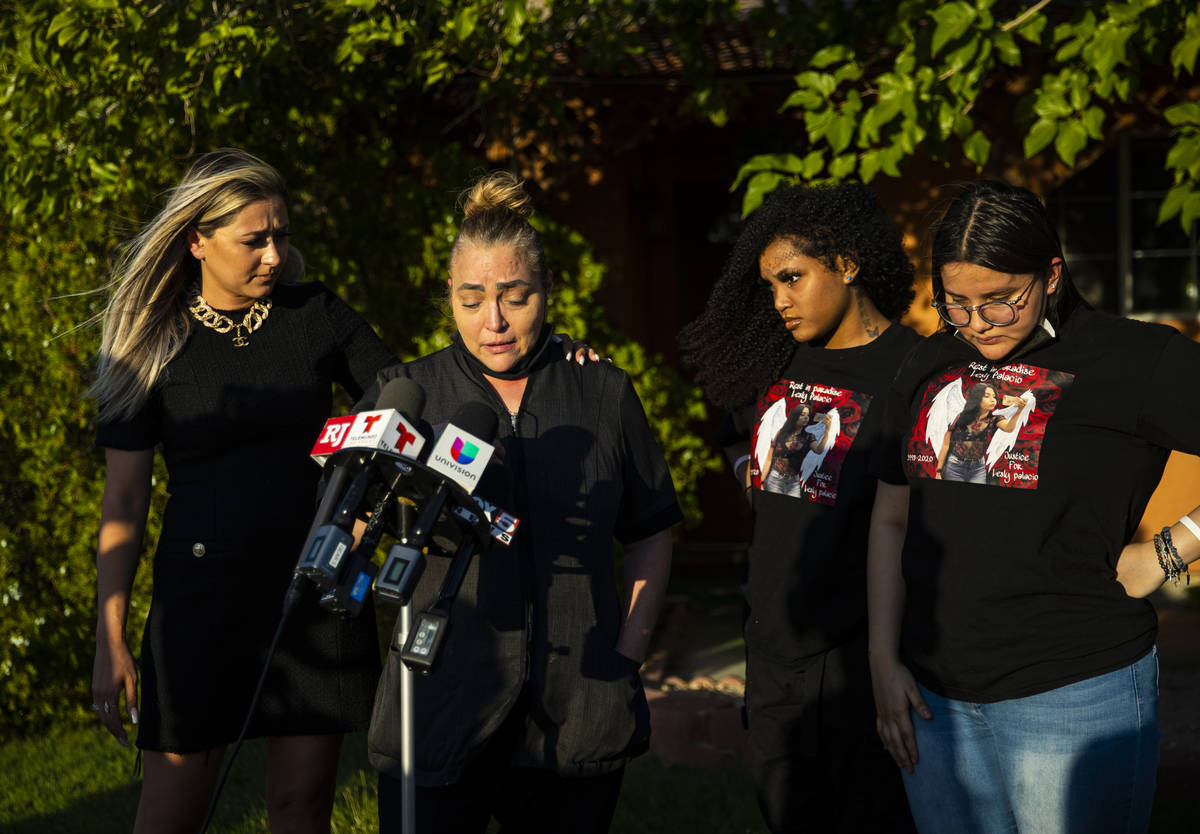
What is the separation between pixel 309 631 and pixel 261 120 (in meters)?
4.45

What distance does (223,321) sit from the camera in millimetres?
3203

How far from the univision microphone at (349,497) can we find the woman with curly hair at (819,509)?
136 centimetres

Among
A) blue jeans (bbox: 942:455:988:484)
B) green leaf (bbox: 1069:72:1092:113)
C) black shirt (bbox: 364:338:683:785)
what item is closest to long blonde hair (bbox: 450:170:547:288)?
black shirt (bbox: 364:338:683:785)

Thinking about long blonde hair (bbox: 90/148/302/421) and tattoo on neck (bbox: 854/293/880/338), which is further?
tattoo on neck (bbox: 854/293/880/338)

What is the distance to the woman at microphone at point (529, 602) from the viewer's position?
2.46 meters

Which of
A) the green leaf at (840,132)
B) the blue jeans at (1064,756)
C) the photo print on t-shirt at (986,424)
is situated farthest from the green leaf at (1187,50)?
the blue jeans at (1064,756)

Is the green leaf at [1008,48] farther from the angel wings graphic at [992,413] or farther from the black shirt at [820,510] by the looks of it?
the angel wings graphic at [992,413]

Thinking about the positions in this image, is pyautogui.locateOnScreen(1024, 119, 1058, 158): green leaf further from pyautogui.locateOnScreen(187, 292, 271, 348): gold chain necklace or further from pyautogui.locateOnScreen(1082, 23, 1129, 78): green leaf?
pyautogui.locateOnScreen(187, 292, 271, 348): gold chain necklace

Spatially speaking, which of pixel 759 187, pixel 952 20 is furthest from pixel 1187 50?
pixel 759 187

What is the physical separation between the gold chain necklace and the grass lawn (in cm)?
216

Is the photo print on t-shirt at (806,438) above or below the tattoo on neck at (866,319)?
below

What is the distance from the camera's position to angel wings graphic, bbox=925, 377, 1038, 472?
246 centimetres

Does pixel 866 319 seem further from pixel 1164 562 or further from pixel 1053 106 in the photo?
pixel 1053 106

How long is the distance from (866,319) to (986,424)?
0.82 m
